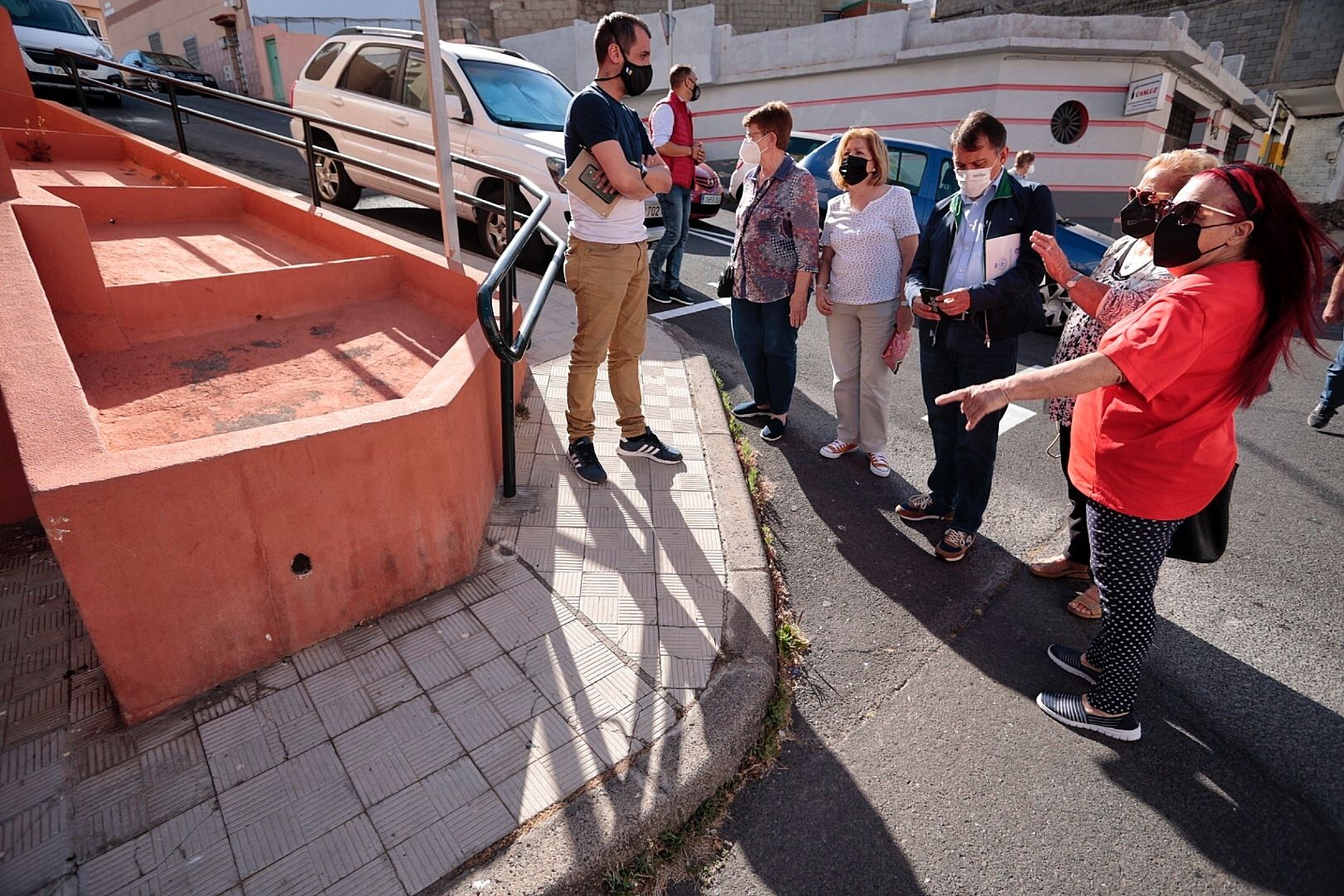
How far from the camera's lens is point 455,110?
6.79 meters

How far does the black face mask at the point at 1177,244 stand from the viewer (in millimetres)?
2105

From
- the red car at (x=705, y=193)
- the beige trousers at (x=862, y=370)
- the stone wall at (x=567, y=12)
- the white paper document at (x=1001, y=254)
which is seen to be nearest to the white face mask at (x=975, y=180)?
the white paper document at (x=1001, y=254)

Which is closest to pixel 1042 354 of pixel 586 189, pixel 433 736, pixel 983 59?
pixel 586 189

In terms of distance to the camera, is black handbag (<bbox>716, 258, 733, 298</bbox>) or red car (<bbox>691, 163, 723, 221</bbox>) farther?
red car (<bbox>691, 163, 723, 221</bbox>)

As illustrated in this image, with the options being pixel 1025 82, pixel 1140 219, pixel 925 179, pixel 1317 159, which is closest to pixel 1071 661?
pixel 1140 219

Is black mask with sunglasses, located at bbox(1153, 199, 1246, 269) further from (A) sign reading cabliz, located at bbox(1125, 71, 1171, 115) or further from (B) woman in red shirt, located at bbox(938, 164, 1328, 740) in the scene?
(A) sign reading cabliz, located at bbox(1125, 71, 1171, 115)

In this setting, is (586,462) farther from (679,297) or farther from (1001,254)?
(679,297)

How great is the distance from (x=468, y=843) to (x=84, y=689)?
142 centimetres

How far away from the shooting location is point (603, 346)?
11.7ft

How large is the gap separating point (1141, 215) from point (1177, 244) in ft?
2.02

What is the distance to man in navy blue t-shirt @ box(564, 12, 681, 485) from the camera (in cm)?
315

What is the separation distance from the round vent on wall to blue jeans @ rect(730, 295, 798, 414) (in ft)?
46.2

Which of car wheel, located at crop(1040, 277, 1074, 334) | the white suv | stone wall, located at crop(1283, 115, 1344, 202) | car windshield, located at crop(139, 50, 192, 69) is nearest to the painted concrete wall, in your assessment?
car windshield, located at crop(139, 50, 192, 69)

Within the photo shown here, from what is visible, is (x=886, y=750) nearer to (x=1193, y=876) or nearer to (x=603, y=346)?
(x=1193, y=876)
